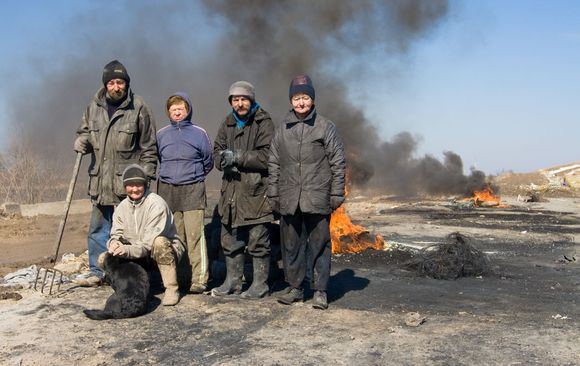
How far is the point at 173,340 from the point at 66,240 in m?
7.79

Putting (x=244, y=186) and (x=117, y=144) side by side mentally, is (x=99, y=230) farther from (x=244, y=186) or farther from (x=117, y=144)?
(x=244, y=186)

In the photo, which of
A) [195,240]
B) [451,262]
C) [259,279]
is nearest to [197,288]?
[195,240]

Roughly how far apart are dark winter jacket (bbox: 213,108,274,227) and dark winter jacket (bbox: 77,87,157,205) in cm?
77

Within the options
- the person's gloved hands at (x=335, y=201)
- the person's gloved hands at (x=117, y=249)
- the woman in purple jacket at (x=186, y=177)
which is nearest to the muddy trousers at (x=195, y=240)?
the woman in purple jacket at (x=186, y=177)

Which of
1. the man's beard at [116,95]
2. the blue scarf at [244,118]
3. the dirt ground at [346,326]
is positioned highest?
the man's beard at [116,95]

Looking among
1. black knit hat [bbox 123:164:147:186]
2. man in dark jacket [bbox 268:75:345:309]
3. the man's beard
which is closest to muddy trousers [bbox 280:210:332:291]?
man in dark jacket [bbox 268:75:345:309]

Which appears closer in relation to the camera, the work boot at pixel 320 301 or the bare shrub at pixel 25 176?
the work boot at pixel 320 301

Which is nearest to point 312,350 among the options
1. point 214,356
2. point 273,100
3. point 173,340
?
point 214,356

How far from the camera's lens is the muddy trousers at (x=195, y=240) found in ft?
19.4

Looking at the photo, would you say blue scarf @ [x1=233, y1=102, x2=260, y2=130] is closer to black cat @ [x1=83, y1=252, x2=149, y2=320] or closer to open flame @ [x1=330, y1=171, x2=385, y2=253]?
black cat @ [x1=83, y1=252, x2=149, y2=320]

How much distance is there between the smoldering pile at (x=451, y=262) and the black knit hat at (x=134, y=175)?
367cm

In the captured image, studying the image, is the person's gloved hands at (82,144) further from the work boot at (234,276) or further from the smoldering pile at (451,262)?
the smoldering pile at (451,262)

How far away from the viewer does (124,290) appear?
5.02 metres

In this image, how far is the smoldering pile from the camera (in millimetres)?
6941
